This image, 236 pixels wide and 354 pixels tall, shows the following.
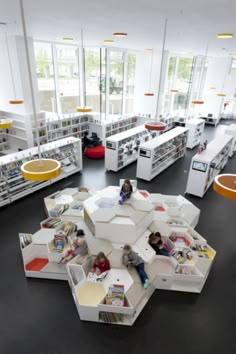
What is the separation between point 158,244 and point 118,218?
101 centimetres

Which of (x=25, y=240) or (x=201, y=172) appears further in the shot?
(x=201, y=172)

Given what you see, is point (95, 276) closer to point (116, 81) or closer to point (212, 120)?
point (116, 81)

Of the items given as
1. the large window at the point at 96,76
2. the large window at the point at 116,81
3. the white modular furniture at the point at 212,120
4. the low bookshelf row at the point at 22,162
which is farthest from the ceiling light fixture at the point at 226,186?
the white modular furniture at the point at 212,120

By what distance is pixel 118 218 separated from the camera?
5.04 metres

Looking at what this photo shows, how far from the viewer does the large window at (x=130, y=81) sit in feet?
43.2

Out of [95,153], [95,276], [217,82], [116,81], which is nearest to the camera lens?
[95,276]

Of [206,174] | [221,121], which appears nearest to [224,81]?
[221,121]

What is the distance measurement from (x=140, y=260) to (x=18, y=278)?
8.24 ft

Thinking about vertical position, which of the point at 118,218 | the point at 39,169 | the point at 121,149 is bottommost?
the point at 118,218

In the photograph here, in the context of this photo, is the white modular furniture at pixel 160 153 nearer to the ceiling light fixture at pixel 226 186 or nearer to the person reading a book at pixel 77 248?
the person reading a book at pixel 77 248

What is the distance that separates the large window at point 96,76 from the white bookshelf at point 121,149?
306 centimetres

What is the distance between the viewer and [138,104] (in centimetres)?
1399

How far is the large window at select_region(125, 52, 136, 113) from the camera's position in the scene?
13.2 metres

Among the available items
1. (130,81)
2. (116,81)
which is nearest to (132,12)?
(116,81)
